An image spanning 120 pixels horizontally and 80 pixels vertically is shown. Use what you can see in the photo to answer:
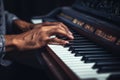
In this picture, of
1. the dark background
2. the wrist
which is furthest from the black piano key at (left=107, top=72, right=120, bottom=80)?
the dark background

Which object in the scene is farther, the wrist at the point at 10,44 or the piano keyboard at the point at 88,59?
the wrist at the point at 10,44

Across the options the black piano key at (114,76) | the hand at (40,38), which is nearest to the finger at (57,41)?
the hand at (40,38)

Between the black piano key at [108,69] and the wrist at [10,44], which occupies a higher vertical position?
the black piano key at [108,69]

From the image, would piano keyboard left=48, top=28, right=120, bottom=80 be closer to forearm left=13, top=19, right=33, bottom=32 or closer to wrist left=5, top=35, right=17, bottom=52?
wrist left=5, top=35, right=17, bottom=52

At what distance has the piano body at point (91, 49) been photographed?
991mm

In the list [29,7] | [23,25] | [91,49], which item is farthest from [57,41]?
[29,7]

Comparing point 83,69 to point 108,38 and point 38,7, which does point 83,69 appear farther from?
point 38,7

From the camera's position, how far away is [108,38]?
4.21ft

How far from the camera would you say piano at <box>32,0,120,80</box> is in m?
0.99

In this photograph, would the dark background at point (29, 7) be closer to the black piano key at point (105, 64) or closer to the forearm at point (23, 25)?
the forearm at point (23, 25)

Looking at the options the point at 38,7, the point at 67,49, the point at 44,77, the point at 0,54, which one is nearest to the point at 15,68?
the point at 44,77

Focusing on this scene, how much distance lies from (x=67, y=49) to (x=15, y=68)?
1209mm

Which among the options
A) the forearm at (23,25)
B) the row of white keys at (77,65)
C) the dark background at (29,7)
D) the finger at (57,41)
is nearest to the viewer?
the row of white keys at (77,65)

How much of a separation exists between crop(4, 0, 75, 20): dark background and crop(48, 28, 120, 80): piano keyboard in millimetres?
1394
